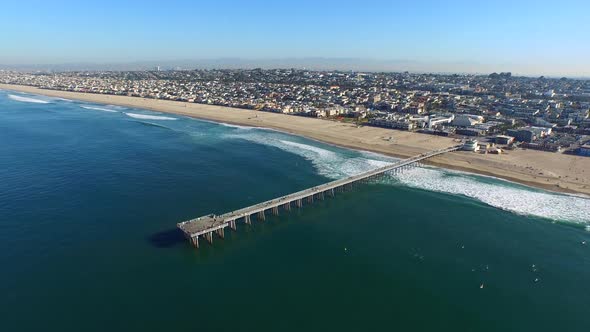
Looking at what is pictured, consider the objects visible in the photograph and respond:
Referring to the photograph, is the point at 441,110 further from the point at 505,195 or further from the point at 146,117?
the point at 146,117

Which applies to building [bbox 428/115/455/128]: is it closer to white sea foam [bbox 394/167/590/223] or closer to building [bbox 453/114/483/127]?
building [bbox 453/114/483/127]

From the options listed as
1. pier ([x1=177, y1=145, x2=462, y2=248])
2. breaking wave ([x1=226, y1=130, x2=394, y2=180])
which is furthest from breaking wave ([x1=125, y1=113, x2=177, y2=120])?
pier ([x1=177, y1=145, x2=462, y2=248])

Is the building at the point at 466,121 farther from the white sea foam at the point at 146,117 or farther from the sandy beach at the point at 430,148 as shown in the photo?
the white sea foam at the point at 146,117

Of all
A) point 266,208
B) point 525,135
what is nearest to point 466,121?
point 525,135

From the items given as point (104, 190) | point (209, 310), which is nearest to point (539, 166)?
point (209, 310)

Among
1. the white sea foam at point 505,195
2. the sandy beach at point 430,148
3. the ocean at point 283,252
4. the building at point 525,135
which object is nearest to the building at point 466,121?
the building at point 525,135

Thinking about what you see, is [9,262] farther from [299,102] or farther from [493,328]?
[299,102]
